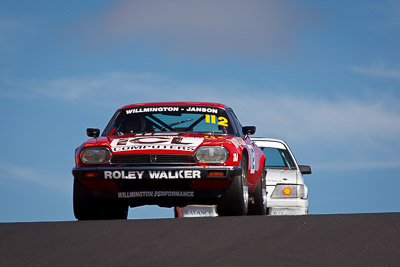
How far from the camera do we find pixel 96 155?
397 inches

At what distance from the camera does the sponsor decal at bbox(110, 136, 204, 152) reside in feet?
32.8

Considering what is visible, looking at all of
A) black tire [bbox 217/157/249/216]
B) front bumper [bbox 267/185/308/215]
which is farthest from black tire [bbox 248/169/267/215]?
black tire [bbox 217/157/249/216]

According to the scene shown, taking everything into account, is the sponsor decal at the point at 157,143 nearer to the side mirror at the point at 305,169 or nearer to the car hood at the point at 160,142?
the car hood at the point at 160,142

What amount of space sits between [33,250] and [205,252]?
1.24 meters

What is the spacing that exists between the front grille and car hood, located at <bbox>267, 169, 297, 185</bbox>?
169 inches

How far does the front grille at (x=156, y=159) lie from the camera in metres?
9.94

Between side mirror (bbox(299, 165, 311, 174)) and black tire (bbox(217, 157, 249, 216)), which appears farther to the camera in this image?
side mirror (bbox(299, 165, 311, 174))

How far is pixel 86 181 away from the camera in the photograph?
10.0m

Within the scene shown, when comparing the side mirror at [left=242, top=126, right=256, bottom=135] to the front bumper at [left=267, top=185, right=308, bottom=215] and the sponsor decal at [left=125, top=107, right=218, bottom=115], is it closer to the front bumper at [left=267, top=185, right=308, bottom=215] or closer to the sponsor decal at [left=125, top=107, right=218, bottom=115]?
the sponsor decal at [left=125, top=107, right=218, bottom=115]

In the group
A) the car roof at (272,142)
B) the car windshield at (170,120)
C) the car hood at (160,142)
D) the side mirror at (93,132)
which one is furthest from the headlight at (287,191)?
the side mirror at (93,132)

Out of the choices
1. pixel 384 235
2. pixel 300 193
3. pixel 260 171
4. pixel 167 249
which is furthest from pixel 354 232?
pixel 300 193

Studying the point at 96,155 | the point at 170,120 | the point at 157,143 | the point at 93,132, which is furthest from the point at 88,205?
the point at 170,120

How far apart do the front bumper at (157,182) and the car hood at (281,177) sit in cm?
406

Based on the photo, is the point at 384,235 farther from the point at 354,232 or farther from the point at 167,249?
the point at 167,249
